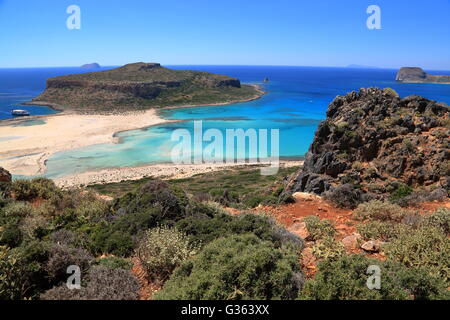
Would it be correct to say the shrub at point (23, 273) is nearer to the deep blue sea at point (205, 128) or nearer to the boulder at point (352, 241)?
the boulder at point (352, 241)

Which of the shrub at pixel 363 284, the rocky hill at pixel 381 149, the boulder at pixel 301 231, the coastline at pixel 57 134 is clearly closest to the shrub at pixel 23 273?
the shrub at pixel 363 284

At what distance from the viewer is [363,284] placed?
408 centimetres

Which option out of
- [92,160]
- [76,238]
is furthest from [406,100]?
[92,160]

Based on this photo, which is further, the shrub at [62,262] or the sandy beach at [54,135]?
the sandy beach at [54,135]

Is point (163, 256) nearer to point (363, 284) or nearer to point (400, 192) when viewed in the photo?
point (363, 284)

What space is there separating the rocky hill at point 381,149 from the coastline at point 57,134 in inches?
985

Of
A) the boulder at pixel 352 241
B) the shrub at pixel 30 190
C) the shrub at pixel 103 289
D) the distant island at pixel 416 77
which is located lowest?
the shrub at pixel 30 190

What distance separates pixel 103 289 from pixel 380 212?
7.77m

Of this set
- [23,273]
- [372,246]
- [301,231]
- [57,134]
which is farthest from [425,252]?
[57,134]

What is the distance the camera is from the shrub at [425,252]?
491cm

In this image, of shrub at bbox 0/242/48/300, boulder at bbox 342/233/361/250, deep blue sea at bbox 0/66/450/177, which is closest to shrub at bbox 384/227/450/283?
boulder at bbox 342/233/361/250

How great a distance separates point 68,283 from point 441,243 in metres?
6.67

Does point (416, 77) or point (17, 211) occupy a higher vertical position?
point (416, 77)
